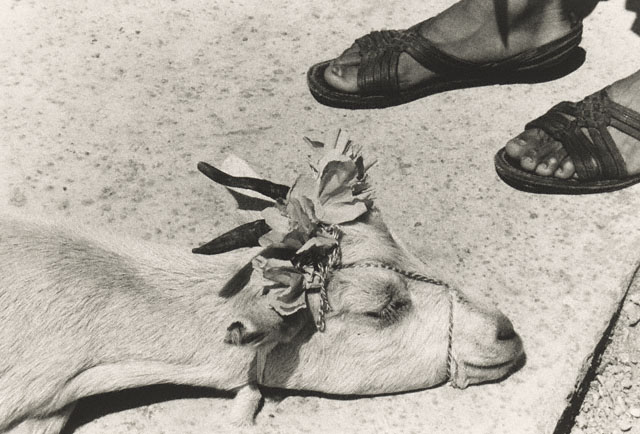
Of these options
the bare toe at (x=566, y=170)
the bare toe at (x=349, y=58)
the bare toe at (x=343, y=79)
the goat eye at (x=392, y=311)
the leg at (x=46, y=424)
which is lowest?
the leg at (x=46, y=424)

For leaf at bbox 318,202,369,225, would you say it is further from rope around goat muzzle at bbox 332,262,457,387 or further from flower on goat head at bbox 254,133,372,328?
rope around goat muzzle at bbox 332,262,457,387

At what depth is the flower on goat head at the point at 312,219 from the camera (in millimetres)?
2598

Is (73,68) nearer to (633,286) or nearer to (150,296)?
(150,296)

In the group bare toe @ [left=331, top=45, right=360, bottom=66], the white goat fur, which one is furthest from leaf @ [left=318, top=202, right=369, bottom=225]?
bare toe @ [left=331, top=45, right=360, bottom=66]

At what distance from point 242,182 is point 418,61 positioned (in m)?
1.99

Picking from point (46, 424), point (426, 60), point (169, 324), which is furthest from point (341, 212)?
point (426, 60)

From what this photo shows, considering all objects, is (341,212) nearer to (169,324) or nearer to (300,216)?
(300,216)

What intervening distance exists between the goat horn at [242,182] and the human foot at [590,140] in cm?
164

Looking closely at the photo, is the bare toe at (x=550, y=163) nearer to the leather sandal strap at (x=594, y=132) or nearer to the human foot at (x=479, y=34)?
the leather sandal strap at (x=594, y=132)

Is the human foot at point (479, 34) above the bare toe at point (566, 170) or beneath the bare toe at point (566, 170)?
above

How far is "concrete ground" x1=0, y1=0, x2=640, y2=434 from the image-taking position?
3207 millimetres

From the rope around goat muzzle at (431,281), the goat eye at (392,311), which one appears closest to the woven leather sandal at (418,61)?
the rope around goat muzzle at (431,281)

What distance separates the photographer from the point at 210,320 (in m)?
2.87

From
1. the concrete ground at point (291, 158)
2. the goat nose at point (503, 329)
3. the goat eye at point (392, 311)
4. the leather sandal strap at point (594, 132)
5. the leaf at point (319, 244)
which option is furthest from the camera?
the leather sandal strap at point (594, 132)
